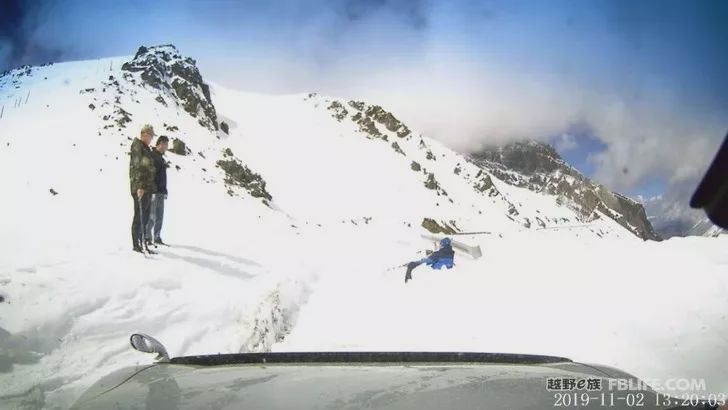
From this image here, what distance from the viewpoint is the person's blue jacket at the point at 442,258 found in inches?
347

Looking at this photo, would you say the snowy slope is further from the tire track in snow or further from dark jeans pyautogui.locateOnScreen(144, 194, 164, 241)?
dark jeans pyautogui.locateOnScreen(144, 194, 164, 241)

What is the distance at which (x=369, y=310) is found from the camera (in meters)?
6.88

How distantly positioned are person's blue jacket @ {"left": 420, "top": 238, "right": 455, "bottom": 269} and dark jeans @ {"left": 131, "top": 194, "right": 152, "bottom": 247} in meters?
4.97

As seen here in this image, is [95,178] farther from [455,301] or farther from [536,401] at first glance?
[536,401]

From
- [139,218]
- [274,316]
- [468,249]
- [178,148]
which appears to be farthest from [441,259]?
[178,148]

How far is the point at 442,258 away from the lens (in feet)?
29.1

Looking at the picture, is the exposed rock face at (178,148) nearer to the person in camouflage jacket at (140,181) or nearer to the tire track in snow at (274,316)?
the person in camouflage jacket at (140,181)

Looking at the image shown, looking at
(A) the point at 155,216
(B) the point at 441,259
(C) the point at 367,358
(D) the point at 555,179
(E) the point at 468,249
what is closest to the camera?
(C) the point at 367,358

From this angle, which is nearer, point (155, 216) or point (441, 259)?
point (155, 216)

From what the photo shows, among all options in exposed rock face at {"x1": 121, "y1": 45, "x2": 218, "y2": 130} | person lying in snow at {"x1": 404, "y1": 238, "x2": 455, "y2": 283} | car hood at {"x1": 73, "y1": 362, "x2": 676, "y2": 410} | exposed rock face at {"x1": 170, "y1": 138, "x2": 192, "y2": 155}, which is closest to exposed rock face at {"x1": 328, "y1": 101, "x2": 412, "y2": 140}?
exposed rock face at {"x1": 121, "y1": 45, "x2": 218, "y2": 130}

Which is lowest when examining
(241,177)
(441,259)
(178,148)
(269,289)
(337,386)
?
(337,386)

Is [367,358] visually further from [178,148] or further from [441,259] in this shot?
[178,148]

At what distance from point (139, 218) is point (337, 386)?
634 cm

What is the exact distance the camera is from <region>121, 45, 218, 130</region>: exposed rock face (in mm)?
32750
